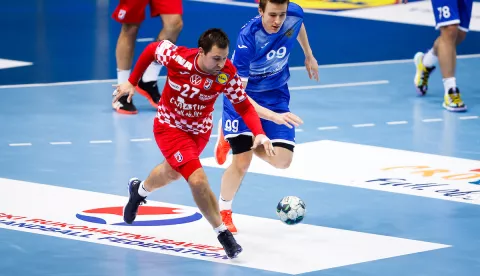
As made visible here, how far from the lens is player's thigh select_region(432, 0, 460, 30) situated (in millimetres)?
13547

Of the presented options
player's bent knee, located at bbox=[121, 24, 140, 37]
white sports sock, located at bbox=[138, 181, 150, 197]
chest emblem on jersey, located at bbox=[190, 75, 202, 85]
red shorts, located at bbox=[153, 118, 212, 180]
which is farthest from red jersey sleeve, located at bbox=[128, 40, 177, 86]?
player's bent knee, located at bbox=[121, 24, 140, 37]

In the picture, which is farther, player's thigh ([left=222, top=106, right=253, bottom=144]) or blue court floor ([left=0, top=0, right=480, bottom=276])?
player's thigh ([left=222, top=106, right=253, bottom=144])

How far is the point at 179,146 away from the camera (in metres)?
8.11

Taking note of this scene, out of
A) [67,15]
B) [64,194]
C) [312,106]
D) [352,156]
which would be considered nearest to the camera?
[64,194]

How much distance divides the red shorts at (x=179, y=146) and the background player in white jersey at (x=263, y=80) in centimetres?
57

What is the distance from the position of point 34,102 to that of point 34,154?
270 cm

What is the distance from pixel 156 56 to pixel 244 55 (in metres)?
0.70

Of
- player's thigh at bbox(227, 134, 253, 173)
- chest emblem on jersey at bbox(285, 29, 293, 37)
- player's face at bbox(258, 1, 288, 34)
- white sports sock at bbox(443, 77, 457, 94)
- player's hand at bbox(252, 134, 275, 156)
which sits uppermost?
player's face at bbox(258, 1, 288, 34)

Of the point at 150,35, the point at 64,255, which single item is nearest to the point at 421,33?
the point at 150,35

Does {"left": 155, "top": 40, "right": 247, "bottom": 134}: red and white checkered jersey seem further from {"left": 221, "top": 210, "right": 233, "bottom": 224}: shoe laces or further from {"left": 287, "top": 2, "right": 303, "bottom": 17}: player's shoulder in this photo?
{"left": 287, "top": 2, "right": 303, "bottom": 17}: player's shoulder

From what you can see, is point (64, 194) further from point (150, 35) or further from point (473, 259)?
point (150, 35)

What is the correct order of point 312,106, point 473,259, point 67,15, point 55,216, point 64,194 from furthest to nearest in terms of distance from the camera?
point 67,15, point 312,106, point 64,194, point 55,216, point 473,259

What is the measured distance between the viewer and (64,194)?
382 inches

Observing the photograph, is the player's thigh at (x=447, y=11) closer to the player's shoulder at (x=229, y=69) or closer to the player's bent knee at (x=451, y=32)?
the player's bent knee at (x=451, y=32)
